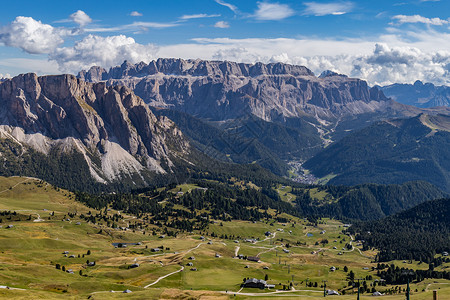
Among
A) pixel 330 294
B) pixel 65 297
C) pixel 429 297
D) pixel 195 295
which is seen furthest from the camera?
pixel 330 294

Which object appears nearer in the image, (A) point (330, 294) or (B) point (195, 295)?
(B) point (195, 295)

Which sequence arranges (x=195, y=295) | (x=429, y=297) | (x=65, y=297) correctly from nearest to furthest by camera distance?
(x=429, y=297), (x=65, y=297), (x=195, y=295)

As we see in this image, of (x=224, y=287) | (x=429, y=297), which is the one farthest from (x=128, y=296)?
(x=429, y=297)

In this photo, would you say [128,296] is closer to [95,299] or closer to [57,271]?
[95,299]

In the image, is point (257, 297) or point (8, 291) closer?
point (8, 291)

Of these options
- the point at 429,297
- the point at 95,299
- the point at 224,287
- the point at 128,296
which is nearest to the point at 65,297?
the point at 95,299

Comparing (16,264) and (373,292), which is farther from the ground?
(16,264)

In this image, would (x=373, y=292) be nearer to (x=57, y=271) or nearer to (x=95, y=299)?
(x=95, y=299)

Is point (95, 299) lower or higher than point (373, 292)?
higher

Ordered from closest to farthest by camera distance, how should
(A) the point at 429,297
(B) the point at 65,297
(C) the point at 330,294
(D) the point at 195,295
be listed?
(A) the point at 429,297
(B) the point at 65,297
(D) the point at 195,295
(C) the point at 330,294
